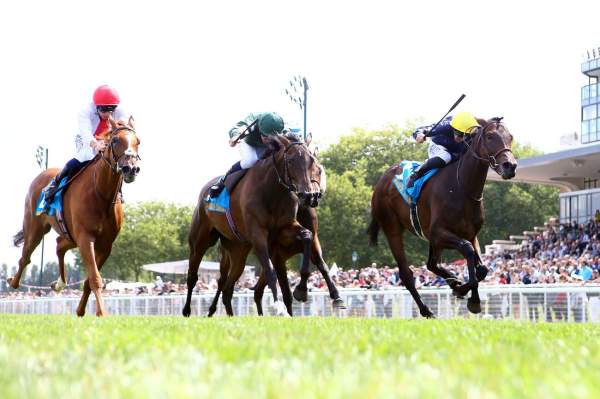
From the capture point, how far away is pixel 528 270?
25.0 m

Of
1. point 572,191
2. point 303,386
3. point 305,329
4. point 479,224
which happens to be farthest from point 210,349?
point 572,191

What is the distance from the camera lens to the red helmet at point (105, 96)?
1222 centimetres

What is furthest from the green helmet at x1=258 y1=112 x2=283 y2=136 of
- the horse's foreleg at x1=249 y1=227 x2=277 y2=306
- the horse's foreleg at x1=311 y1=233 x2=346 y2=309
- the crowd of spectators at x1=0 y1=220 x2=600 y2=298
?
the crowd of spectators at x1=0 y1=220 x2=600 y2=298

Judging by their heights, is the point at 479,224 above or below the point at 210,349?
above

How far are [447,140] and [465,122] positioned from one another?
1.54 feet

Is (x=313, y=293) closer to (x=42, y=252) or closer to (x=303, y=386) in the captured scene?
(x=303, y=386)

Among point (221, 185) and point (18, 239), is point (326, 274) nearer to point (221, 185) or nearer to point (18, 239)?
point (221, 185)

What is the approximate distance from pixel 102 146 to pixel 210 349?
7086mm

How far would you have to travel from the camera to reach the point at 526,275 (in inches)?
952

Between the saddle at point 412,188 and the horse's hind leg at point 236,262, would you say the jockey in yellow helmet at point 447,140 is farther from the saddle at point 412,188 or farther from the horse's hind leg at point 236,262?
the horse's hind leg at point 236,262

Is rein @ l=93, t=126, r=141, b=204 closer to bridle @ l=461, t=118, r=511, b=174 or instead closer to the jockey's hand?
the jockey's hand

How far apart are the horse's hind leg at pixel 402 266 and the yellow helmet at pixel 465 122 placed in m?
2.14

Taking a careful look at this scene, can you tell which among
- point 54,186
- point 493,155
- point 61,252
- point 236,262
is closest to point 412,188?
point 493,155

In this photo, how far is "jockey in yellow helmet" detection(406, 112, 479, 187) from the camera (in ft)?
41.6
